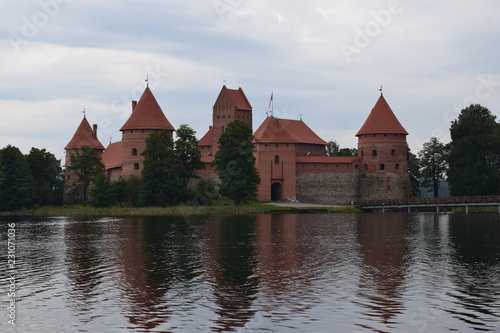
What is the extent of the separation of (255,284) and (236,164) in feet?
120

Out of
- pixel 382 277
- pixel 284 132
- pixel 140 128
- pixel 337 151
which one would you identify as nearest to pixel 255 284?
pixel 382 277

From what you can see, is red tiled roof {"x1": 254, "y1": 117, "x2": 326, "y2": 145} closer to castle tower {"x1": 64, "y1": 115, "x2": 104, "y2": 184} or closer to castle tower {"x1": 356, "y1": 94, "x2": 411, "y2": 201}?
castle tower {"x1": 356, "y1": 94, "x2": 411, "y2": 201}

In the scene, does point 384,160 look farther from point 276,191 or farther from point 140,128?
point 140,128

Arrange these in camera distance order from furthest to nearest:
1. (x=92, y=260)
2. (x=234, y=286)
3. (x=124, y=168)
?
(x=124, y=168)
(x=92, y=260)
(x=234, y=286)

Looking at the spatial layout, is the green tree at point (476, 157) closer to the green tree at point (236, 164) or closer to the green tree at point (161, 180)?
the green tree at point (236, 164)

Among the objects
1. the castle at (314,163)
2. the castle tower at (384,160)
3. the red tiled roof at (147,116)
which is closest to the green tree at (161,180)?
the red tiled roof at (147,116)

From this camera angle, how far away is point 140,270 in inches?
749

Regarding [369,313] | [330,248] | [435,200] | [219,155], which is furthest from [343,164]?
[369,313]

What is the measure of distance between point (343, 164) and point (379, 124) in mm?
5062

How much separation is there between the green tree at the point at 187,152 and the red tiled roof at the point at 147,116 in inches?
228

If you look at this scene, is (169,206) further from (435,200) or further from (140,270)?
(140,270)

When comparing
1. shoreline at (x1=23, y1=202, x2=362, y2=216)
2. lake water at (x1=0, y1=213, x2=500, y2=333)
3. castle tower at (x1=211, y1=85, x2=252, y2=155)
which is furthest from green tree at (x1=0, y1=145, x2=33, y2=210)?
lake water at (x1=0, y1=213, x2=500, y2=333)

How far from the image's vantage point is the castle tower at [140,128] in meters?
61.6

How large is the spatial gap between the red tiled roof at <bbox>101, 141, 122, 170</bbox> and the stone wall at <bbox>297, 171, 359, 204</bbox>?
17.7 m
